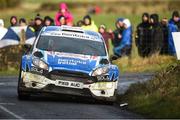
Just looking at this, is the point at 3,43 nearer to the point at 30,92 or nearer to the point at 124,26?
the point at 124,26

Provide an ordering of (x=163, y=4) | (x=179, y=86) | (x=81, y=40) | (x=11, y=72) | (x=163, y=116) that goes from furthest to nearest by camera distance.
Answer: (x=163, y=4) → (x=11, y=72) → (x=81, y=40) → (x=179, y=86) → (x=163, y=116)

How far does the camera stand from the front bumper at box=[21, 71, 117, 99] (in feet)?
67.2

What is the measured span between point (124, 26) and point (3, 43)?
178 inches

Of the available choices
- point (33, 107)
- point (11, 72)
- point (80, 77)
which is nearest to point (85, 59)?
point (80, 77)

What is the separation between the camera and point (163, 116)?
18375mm

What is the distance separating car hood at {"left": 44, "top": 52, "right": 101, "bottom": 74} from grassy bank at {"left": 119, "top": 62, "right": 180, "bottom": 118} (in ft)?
4.34

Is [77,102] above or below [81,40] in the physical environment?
below

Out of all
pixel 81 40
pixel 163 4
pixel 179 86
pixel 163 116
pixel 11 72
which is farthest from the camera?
pixel 163 4

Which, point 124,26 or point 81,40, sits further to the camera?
point 124,26

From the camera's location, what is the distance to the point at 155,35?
1275 inches

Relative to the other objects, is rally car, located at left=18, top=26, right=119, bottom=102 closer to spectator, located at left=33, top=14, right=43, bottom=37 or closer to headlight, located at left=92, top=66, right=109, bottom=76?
headlight, located at left=92, top=66, right=109, bottom=76

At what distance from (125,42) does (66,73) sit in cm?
1247

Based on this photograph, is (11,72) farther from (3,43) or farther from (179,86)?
(179,86)

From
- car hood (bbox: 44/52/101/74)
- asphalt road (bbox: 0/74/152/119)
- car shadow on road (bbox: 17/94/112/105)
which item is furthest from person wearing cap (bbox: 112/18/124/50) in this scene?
car hood (bbox: 44/52/101/74)
